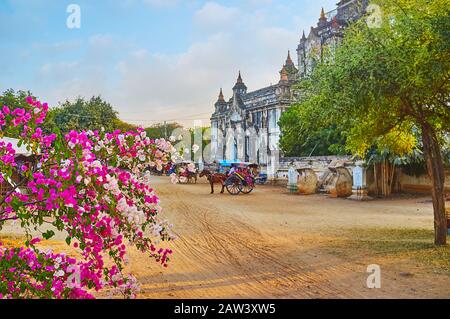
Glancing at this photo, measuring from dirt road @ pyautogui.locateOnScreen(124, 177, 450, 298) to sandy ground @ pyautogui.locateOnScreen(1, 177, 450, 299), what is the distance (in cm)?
1

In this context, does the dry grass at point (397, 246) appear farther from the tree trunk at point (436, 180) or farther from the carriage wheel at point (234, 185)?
the carriage wheel at point (234, 185)

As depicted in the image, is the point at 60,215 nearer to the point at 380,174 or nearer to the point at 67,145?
the point at 67,145

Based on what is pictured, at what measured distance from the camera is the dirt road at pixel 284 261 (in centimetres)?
570

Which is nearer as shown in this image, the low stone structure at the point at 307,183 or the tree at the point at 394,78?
the tree at the point at 394,78

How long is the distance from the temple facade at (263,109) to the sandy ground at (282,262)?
2078 cm

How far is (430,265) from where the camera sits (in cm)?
703

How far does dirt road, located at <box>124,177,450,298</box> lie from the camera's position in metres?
5.70

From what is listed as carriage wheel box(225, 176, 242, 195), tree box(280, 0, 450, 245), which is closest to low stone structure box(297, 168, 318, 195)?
carriage wheel box(225, 176, 242, 195)

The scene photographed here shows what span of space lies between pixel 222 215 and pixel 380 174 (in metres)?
10.5

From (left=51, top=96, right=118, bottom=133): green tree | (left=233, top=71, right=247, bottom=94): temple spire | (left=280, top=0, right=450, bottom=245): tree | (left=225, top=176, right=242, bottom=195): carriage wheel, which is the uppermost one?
(left=233, top=71, right=247, bottom=94): temple spire

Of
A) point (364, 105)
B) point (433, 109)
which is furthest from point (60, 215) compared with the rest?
point (433, 109)

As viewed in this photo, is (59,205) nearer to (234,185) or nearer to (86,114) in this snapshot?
(234,185)

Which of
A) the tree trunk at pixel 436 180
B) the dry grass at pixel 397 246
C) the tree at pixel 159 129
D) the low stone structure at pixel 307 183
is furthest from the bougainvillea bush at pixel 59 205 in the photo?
the tree at pixel 159 129

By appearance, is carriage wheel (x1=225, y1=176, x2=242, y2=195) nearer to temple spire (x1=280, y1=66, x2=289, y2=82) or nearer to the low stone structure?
the low stone structure
